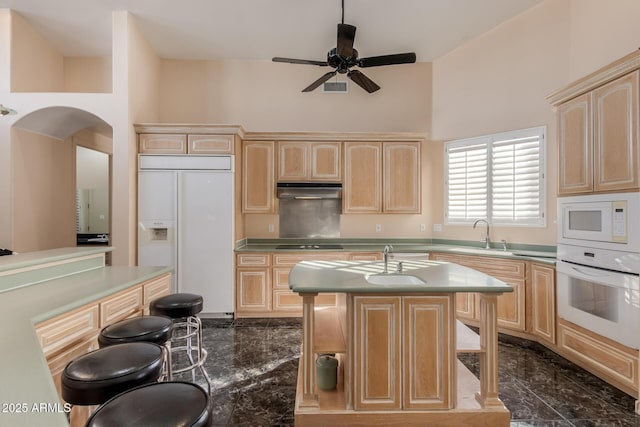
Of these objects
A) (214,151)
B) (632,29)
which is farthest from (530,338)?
(214,151)

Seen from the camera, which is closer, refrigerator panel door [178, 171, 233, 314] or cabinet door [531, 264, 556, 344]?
cabinet door [531, 264, 556, 344]

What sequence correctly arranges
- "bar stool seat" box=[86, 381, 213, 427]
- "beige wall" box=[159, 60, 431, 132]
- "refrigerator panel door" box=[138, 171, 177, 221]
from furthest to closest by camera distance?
1. "beige wall" box=[159, 60, 431, 132]
2. "refrigerator panel door" box=[138, 171, 177, 221]
3. "bar stool seat" box=[86, 381, 213, 427]

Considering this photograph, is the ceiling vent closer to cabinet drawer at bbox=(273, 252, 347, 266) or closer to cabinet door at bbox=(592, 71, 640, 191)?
cabinet drawer at bbox=(273, 252, 347, 266)

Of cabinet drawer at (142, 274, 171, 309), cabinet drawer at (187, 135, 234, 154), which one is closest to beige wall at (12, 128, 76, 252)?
cabinet drawer at (187, 135, 234, 154)

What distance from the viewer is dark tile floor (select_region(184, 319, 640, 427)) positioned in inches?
80.7

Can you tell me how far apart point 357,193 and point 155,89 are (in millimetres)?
3181

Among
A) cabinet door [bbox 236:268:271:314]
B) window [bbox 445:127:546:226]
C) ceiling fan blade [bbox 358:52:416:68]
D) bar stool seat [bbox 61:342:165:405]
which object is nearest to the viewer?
bar stool seat [bbox 61:342:165:405]

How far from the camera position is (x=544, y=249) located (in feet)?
11.6

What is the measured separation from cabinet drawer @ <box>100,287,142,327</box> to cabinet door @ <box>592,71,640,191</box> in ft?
11.7

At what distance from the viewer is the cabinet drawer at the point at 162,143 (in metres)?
3.76

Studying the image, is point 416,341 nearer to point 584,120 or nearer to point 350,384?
point 350,384

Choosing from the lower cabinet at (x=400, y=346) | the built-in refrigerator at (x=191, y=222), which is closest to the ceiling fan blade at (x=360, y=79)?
the built-in refrigerator at (x=191, y=222)

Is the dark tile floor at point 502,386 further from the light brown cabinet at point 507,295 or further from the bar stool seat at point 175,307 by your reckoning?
the bar stool seat at point 175,307

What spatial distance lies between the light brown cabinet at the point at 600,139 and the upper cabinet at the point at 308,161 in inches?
97.0
